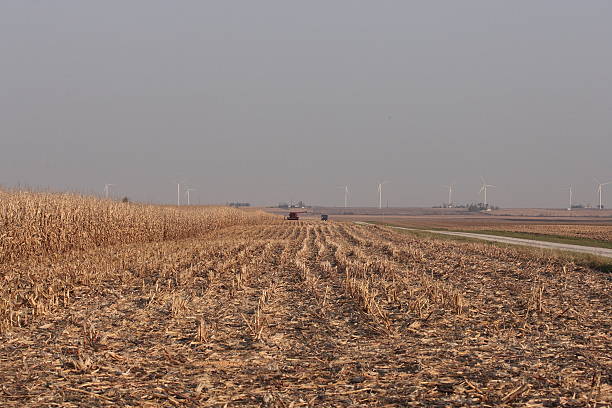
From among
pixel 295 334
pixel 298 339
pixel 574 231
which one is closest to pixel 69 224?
pixel 295 334

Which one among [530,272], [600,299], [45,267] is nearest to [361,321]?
[600,299]

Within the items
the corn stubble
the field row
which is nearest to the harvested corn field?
the corn stubble

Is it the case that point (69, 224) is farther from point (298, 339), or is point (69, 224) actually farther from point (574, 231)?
point (574, 231)

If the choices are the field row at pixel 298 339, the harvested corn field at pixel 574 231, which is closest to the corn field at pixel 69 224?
the field row at pixel 298 339

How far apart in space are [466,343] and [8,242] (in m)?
19.7

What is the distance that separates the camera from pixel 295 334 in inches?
453

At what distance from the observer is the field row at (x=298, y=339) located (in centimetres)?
795

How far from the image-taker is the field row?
26.1 ft

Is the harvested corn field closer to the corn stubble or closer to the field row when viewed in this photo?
the corn stubble

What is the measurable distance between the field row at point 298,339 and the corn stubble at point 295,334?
4 centimetres

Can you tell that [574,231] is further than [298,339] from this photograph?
Yes

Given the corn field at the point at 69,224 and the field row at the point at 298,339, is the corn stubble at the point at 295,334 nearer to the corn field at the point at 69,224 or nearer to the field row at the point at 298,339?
the field row at the point at 298,339

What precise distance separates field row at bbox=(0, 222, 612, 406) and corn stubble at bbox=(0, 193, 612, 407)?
4 cm

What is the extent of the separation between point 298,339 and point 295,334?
0.40m
